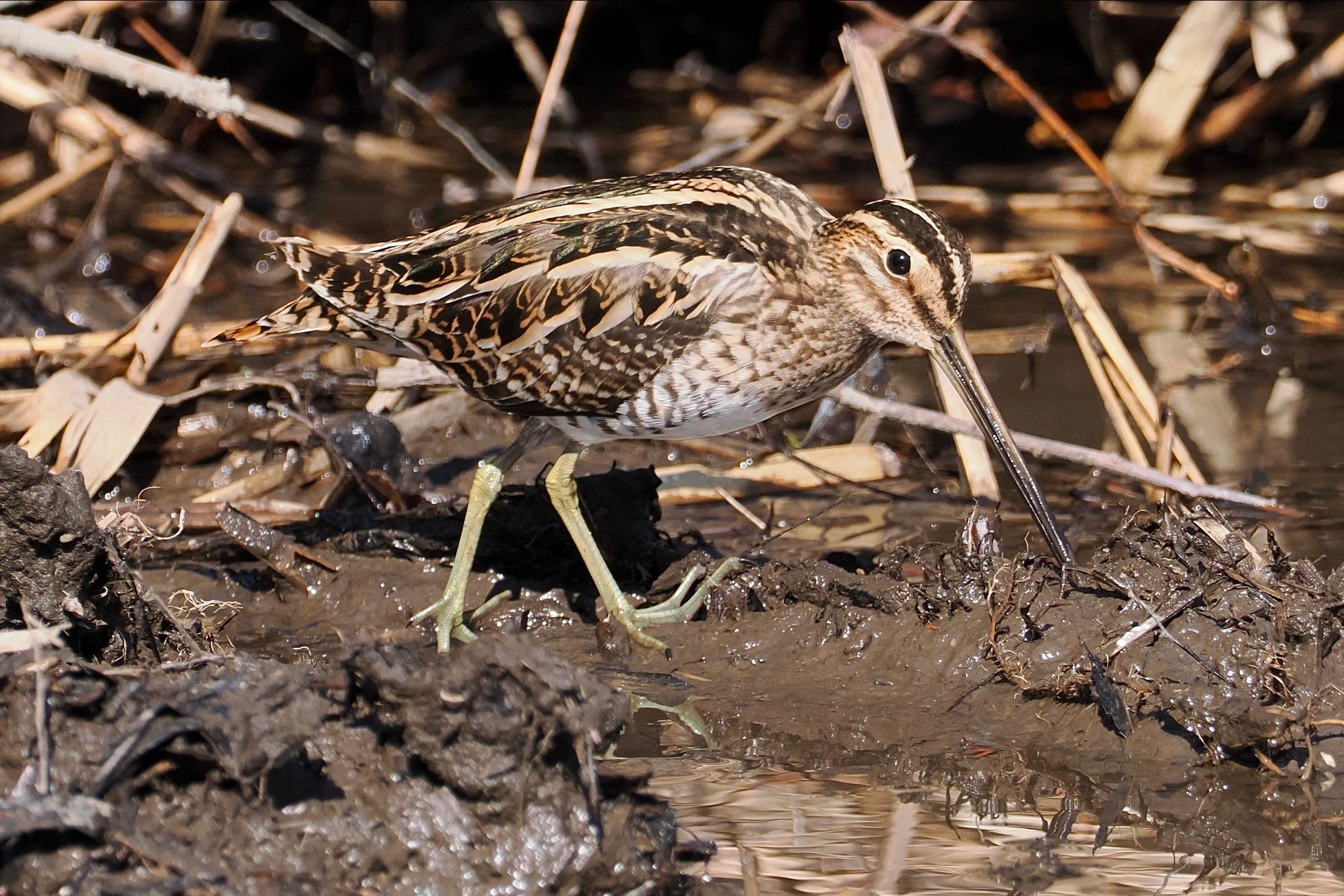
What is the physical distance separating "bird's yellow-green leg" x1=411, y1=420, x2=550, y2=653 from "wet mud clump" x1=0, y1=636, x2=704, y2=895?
1294 mm

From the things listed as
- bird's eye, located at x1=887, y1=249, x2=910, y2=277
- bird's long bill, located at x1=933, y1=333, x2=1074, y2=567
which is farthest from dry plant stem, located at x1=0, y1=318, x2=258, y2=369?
bird's long bill, located at x1=933, y1=333, x2=1074, y2=567

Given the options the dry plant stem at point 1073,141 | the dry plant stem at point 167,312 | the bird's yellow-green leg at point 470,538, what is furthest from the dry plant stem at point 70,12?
the bird's yellow-green leg at point 470,538

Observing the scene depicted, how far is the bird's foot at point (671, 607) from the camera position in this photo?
4.52 meters

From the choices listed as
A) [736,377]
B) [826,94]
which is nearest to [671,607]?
[736,377]

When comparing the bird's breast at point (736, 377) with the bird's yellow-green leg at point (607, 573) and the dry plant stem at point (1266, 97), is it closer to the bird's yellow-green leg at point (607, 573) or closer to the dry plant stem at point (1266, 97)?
the bird's yellow-green leg at point (607, 573)

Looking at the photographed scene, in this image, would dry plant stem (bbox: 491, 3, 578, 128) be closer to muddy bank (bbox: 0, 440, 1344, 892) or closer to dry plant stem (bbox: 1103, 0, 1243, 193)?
dry plant stem (bbox: 1103, 0, 1243, 193)

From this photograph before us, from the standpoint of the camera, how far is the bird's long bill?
14.7ft

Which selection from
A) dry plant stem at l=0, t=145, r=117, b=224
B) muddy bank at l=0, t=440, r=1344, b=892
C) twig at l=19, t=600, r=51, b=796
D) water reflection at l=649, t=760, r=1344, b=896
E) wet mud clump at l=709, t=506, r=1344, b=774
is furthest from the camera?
dry plant stem at l=0, t=145, r=117, b=224

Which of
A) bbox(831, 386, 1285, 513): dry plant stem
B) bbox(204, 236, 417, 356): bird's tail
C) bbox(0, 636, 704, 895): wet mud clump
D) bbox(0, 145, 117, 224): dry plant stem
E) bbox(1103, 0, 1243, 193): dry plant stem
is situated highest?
bbox(1103, 0, 1243, 193): dry plant stem

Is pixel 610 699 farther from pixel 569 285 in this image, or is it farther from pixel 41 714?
pixel 569 285

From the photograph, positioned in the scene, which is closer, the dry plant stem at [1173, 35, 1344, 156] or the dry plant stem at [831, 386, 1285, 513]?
the dry plant stem at [831, 386, 1285, 513]

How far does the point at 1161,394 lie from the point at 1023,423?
0.51 metres

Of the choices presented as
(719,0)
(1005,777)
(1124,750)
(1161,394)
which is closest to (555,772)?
(1005,777)

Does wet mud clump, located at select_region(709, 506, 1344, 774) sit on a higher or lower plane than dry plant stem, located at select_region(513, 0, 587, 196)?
lower
